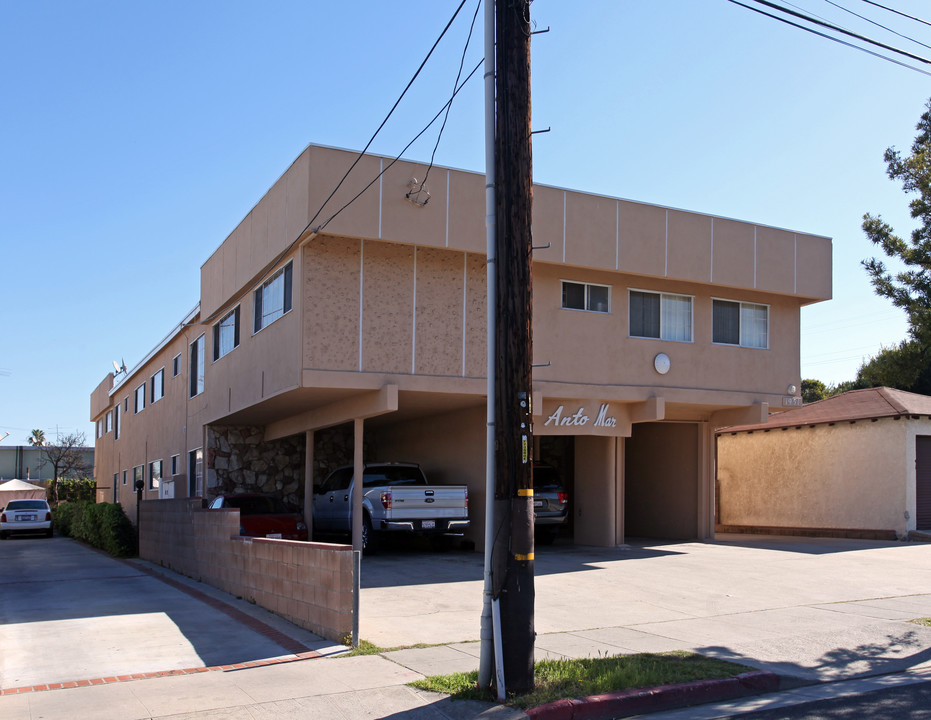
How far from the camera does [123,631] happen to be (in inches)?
431

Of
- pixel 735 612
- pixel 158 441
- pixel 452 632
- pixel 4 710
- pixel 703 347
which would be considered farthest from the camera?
pixel 158 441

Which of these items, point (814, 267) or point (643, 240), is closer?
point (643, 240)

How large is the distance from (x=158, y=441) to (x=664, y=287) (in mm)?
17898

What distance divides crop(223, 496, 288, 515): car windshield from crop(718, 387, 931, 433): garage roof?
11472 mm

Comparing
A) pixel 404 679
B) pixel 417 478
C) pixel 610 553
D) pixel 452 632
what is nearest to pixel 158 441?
pixel 417 478

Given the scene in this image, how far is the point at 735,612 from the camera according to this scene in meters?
11.6

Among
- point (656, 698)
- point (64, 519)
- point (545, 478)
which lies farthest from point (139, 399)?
point (656, 698)

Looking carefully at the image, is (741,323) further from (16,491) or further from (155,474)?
(16,491)

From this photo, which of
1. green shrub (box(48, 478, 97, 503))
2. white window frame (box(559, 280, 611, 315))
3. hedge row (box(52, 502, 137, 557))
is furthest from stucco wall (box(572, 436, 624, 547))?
green shrub (box(48, 478, 97, 503))

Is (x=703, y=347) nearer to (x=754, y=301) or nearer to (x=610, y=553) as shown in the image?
(x=754, y=301)

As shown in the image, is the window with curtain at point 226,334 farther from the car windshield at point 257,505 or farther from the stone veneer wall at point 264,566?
the stone veneer wall at point 264,566

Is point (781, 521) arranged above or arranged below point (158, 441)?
below

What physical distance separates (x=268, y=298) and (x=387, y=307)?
318 centimetres

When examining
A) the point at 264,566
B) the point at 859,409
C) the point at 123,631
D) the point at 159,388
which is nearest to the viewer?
the point at 123,631
